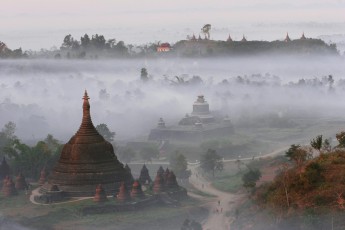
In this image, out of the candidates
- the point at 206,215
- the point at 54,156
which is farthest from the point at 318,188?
the point at 54,156

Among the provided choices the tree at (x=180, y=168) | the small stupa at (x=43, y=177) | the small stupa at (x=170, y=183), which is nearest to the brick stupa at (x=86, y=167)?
the small stupa at (x=43, y=177)

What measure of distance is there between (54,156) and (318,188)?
50.3 m

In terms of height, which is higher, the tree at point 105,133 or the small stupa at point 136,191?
the tree at point 105,133

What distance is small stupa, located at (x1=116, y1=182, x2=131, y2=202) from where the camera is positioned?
91438 millimetres

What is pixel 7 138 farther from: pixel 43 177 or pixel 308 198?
pixel 308 198

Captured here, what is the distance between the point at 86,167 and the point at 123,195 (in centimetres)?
563

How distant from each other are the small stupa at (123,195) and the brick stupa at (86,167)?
1.75 meters

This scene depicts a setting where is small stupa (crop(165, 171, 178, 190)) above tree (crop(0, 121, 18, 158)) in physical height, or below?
below

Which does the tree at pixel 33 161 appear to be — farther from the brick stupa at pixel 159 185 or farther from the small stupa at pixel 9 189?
the brick stupa at pixel 159 185

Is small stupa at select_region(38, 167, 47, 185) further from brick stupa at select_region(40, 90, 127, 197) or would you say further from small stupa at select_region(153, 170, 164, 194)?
small stupa at select_region(153, 170, 164, 194)

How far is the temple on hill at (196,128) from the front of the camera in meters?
158

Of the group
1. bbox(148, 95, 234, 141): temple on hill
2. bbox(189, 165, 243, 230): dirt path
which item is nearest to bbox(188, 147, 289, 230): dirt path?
bbox(189, 165, 243, 230): dirt path

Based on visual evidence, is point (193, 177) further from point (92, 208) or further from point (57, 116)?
point (57, 116)

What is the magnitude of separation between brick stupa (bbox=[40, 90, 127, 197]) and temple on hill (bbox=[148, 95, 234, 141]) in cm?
6019
